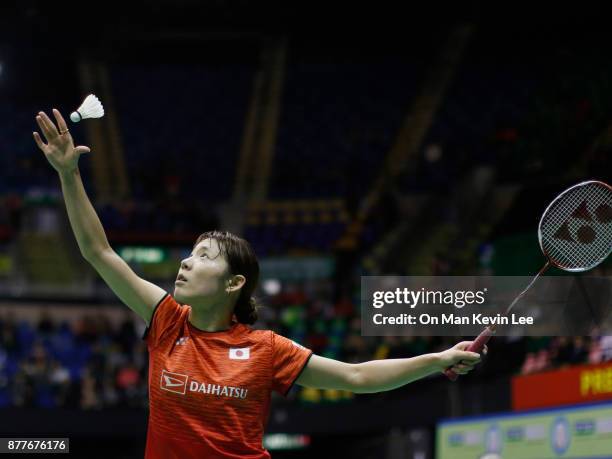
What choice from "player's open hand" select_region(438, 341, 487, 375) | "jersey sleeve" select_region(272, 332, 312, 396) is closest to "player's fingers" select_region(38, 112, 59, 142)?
"jersey sleeve" select_region(272, 332, 312, 396)

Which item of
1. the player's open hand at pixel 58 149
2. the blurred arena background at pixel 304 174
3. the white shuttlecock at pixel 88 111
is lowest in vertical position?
the player's open hand at pixel 58 149

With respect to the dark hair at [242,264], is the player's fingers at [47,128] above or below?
above

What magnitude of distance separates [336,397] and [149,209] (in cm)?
668

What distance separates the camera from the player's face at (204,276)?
3037 mm

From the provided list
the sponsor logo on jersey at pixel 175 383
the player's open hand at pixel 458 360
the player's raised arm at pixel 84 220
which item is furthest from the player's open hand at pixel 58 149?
the player's open hand at pixel 458 360

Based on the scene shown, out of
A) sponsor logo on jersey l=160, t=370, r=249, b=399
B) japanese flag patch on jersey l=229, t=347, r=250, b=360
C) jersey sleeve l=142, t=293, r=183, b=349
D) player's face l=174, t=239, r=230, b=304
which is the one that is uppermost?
player's face l=174, t=239, r=230, b=304

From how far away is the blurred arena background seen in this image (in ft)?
39.0

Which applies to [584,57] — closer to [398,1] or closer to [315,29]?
[398,1]

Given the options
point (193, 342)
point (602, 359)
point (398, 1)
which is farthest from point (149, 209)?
point (193, 342)

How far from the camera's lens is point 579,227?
4.25m

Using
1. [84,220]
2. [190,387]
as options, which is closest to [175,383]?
[190,387]

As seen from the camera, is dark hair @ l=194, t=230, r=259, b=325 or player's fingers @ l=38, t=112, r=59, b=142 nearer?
player's fingers @ l=38, t=112, r=59, b=142

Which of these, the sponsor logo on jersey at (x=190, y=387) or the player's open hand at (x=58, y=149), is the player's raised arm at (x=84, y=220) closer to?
the player's open hand at (x=58, y=149)

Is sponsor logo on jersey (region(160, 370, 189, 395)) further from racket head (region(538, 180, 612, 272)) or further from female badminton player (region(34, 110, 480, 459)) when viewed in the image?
racket head (region(538, 180, 612, 272))
